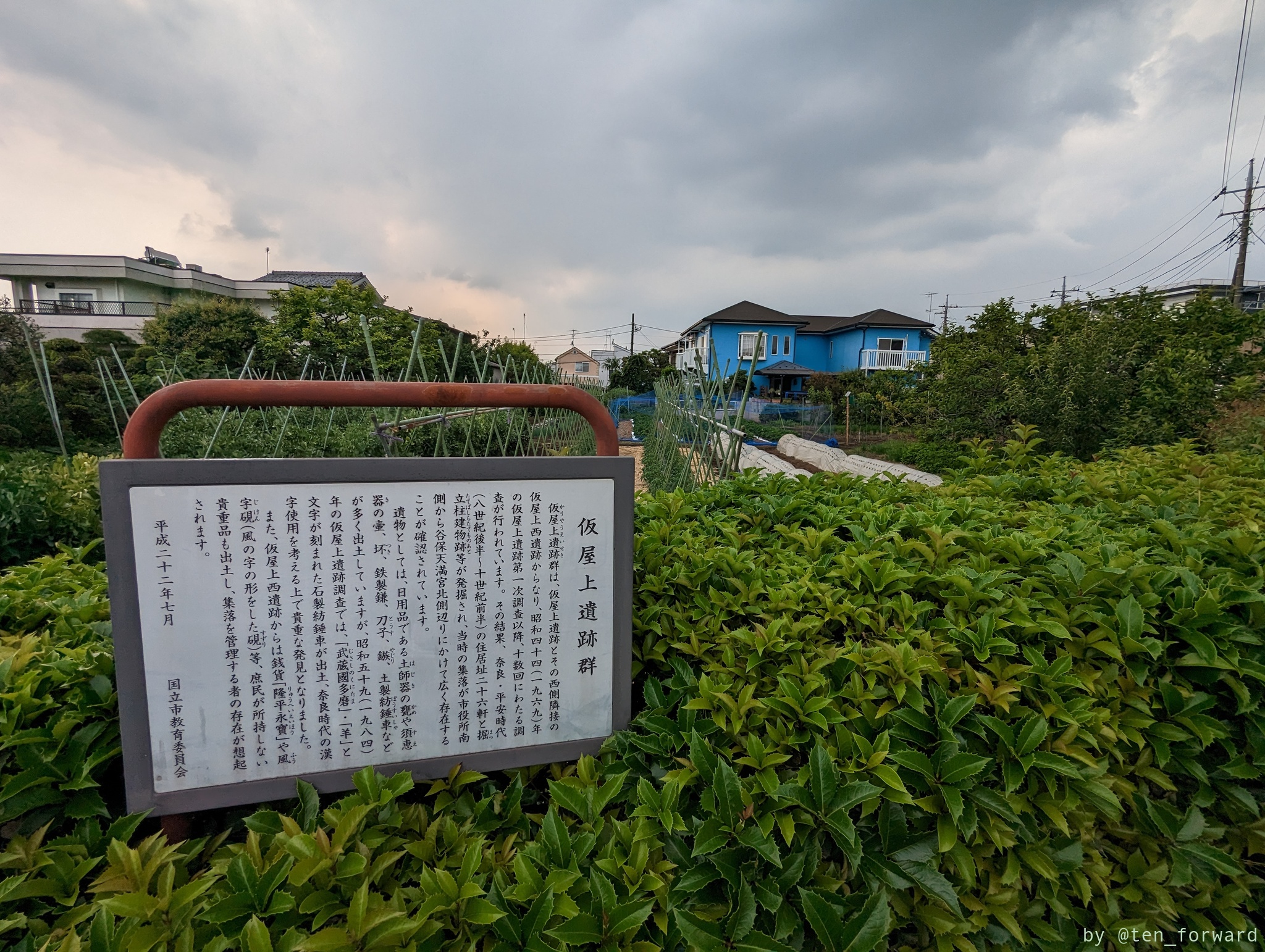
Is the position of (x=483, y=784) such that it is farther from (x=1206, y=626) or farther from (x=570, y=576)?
(x=1206, y=626)

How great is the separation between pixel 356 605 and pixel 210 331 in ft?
64.5

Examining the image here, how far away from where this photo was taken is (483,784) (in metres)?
1.44

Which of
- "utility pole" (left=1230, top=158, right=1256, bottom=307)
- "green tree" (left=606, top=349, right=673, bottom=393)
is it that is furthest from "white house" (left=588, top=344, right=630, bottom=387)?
"utility pole" (left=1230, top=158, right=1256, bottom=307)

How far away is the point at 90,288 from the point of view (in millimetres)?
26391

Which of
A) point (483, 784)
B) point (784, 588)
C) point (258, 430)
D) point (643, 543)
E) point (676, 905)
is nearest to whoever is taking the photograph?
point (676, 905)

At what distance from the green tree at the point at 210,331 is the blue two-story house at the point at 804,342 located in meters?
16.6

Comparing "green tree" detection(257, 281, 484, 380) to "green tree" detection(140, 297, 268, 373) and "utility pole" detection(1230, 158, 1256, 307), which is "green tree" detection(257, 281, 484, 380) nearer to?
"green tree" detection(140, 297, 268, 373)

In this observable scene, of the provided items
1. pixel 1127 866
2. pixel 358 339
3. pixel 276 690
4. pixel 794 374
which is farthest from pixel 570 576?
pixel 794 374

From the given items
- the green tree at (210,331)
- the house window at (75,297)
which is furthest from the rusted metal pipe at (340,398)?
the house window at (75,297)

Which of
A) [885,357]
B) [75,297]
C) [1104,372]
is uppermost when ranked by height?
[75,297]

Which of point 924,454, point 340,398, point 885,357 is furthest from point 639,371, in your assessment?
point 340,398

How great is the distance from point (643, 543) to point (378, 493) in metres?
0.83

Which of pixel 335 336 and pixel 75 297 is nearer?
pixel 335 336

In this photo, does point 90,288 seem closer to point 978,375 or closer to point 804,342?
point 804,342
